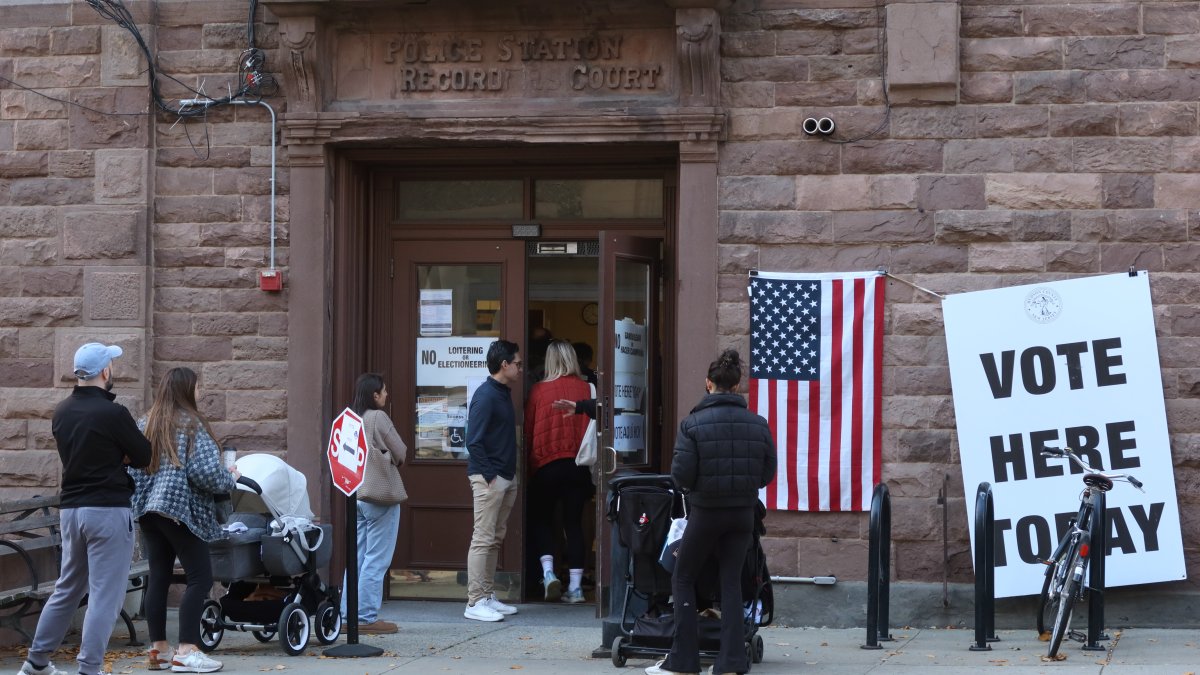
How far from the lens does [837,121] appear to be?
1098 cm

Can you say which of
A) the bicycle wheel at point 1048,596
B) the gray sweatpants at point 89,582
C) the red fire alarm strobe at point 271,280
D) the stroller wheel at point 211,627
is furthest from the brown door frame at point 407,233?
the gray sweatpants at point 89,582

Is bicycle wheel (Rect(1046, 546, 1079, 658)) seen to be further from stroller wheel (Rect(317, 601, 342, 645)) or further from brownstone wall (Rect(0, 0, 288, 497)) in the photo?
brownstone wall (Rect(0, 0, 288, 497))

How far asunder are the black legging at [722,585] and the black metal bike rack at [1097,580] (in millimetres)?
2272

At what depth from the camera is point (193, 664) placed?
8.84 meters

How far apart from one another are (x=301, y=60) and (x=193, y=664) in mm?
4631

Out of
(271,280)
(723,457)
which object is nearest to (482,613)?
(271,280)

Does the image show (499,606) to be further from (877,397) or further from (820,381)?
(877,397)

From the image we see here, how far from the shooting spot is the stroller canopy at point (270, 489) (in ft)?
32.3

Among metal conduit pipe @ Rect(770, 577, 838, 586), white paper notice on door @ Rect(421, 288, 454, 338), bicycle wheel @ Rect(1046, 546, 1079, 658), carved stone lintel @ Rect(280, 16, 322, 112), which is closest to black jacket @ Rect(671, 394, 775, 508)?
bicycle wheel @ Rect(1046, 546, 1079, 658)

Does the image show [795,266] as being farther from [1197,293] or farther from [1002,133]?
[1197,293]

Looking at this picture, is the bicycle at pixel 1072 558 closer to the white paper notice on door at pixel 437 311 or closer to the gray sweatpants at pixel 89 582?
the white paper notice on door at pixel 437 311

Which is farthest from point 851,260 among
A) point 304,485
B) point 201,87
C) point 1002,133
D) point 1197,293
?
point 201,87

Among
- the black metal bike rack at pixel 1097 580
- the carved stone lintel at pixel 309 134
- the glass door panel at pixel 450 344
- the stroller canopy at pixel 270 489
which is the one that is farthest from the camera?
the glass door panel at pixel 450 344

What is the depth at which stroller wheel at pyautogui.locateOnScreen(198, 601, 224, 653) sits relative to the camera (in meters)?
9.73
